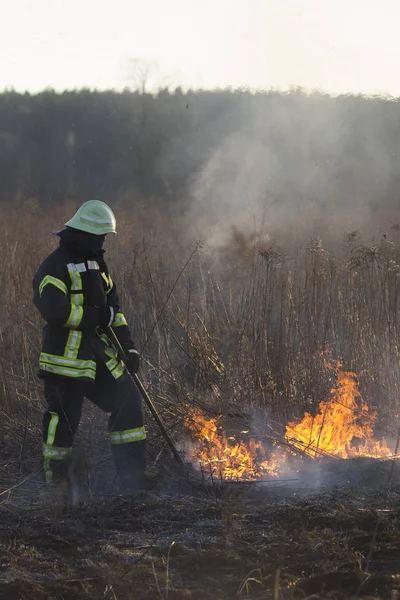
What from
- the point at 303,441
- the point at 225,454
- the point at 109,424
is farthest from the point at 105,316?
the point at 303,441

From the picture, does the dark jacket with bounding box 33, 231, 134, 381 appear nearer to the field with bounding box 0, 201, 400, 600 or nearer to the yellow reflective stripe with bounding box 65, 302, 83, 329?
the yellow reflective stripe with bounding box 65, 302, 83, 329

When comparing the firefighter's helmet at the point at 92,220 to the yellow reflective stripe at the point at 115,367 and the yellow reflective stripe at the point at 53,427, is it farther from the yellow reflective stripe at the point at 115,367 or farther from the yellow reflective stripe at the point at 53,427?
the yellow reflective stripe at the point at 53,427

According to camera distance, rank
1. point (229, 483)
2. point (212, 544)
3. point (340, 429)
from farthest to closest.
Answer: point (340, 429) → point (229, 483) → point (212, 544)

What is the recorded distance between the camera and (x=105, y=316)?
4.62 m

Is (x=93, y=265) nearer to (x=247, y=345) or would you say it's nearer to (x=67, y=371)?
(x=67, y=371)

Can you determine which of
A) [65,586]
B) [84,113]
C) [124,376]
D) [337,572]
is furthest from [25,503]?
[84,113]

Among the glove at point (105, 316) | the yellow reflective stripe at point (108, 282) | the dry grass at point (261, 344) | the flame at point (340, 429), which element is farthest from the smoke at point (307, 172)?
the glove at point (105, 316)

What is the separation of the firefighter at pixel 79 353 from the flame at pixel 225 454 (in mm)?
675

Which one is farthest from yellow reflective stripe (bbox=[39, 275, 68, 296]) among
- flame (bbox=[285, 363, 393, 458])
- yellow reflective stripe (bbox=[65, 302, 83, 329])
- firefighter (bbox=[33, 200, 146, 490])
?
flame (bbox=[285, 363, 393, 458])

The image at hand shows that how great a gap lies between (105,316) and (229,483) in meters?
1.40

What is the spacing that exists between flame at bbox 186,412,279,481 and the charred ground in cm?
47

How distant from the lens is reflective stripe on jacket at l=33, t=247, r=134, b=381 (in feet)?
14.6

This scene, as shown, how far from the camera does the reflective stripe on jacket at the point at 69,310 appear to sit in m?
4.45

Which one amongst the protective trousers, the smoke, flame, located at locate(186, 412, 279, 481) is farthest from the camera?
the smoke
